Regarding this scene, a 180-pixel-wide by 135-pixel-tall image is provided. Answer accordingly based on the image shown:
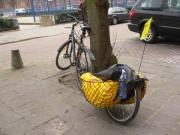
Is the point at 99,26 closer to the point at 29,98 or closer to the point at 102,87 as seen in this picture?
the point at 102,87

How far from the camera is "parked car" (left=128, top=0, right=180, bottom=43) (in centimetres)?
773

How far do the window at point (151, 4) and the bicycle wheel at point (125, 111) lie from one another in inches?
207

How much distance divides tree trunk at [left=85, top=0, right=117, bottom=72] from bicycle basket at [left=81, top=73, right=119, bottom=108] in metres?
1.09

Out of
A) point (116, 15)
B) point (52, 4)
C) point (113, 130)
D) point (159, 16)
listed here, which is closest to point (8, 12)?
point (52, 4)

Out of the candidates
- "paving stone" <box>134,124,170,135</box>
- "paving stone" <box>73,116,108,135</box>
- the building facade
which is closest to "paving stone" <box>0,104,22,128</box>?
"paving stone" <box>73,116,108,135</box>

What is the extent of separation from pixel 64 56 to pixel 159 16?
377 cm

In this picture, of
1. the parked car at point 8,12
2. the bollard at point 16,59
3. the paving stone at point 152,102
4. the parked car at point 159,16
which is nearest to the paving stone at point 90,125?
the paving stone at point 152,102

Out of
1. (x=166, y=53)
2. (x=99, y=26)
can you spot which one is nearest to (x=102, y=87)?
(x=99, y=26)

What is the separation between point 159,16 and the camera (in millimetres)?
8094

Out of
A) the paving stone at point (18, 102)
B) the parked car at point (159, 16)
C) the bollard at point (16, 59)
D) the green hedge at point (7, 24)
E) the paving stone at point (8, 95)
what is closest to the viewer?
the paving stone at point (18, 102)

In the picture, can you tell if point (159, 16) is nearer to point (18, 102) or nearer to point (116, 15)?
point (18, 102)

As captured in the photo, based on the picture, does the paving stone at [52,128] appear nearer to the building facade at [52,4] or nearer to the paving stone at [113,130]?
the paving stone at [113,130]

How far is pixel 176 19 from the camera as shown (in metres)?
7.64

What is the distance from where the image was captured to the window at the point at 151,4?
26.9ft
